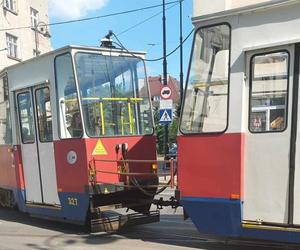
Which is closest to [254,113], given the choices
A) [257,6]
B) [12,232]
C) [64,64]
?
[257,6]

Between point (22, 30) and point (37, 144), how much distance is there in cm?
2485

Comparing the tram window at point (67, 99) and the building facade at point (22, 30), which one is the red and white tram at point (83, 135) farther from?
the building facade at point (22, 30)

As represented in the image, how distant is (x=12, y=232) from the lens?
862 cm

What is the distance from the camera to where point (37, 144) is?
29.0ft

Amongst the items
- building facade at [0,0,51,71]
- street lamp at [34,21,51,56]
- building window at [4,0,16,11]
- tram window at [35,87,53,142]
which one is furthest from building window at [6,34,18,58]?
tram window at [35,87,53,142]

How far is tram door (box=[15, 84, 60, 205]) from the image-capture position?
8.53m

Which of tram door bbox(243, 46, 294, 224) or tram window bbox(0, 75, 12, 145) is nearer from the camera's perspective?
tram door bbox(243, 46, 294, 224)

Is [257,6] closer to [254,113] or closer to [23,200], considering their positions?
[254,113]

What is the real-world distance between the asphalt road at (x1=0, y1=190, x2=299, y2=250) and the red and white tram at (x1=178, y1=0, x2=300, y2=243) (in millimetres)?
762

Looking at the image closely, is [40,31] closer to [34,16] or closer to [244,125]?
[34,16]

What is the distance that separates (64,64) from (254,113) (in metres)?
3.51

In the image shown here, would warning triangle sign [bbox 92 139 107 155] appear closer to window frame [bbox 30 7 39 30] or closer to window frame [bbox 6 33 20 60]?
window frame [bbox 6 33 20 60]

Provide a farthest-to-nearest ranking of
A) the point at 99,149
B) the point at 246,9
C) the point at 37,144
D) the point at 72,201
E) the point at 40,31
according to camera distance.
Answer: the point at 40,31 < the point at 37,144 < the point at 72,201 < the point at 99,149 < the point at 246,9

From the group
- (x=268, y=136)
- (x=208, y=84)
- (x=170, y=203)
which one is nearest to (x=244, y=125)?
(x=268, y=136)
